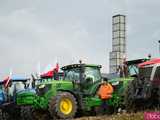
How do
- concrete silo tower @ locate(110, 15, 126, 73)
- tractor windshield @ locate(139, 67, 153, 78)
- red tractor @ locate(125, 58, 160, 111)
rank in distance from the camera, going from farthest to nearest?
concrete silo tower @ locate(110, 15, 126, 73) < tractor windshield @ locate(139, 67, 153, 78) < red tractor @ locate(125, 58, 160, 111)

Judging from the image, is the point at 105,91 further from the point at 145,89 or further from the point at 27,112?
the point at 27,112

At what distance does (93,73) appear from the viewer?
2197cm

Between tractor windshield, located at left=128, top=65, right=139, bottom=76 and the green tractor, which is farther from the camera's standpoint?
tractor windshield, located at left=128, top=65, right=139, bottom=76

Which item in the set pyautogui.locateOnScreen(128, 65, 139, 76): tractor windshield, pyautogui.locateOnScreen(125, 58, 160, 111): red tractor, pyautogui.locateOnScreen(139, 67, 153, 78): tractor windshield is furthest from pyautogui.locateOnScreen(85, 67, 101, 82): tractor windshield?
pyautogui.locateOnScreen(139, 67, 153, 78): tractor windshield

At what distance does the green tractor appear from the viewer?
2005 cm

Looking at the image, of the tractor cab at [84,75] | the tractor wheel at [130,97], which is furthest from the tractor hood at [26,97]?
the tractor wheel at [130,97]

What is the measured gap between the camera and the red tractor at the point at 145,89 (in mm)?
18422

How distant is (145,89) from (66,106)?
11.3 feet

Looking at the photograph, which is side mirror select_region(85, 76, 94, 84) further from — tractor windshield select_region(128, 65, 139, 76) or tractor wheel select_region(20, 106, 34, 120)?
tractor wheel select_region(20, 106, 34, 120)

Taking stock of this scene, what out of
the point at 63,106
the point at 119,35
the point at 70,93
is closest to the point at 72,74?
the point at 70,93

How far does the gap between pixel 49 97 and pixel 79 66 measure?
2.12m

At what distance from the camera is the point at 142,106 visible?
1900 cm

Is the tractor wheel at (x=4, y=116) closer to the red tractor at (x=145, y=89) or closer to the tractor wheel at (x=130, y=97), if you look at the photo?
the tractor wheel at (x=130, y=97)

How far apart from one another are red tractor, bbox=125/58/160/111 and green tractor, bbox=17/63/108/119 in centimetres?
213
